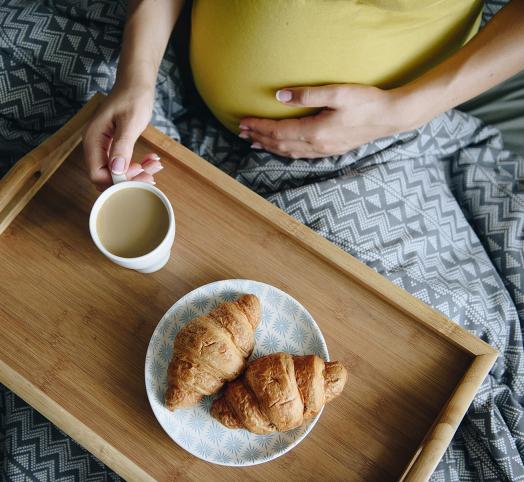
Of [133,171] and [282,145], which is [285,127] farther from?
[133,171]

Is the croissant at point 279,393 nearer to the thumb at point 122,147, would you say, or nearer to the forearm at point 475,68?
the thumb at point 122,147

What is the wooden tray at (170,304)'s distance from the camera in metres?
0.80

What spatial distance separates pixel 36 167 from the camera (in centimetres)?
90

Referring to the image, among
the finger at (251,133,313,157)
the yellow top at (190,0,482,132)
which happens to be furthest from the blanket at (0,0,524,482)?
the yellow top at (190,0,482,132)

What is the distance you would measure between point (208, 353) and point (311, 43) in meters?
0.54

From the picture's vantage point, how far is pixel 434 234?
101cm

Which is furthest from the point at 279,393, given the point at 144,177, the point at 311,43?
Answer: the point at 311,43

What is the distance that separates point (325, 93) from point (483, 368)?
54 centimetres

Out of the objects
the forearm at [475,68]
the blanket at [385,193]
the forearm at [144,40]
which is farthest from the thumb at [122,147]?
the forearm at [475,68]

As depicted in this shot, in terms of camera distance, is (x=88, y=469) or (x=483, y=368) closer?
(x=483, y=368)

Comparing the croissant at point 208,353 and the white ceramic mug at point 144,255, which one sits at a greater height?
the white ceramic mug at point 144,255

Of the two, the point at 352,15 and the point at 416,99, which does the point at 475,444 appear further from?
the point at 352,15

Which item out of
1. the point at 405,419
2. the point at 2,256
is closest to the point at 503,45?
the point at 405,419

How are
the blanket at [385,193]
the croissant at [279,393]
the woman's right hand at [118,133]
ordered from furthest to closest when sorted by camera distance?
1. the blanket at [385,193]
2. the woman's right hand at [118,133]
3. the croissant at [279,393]
